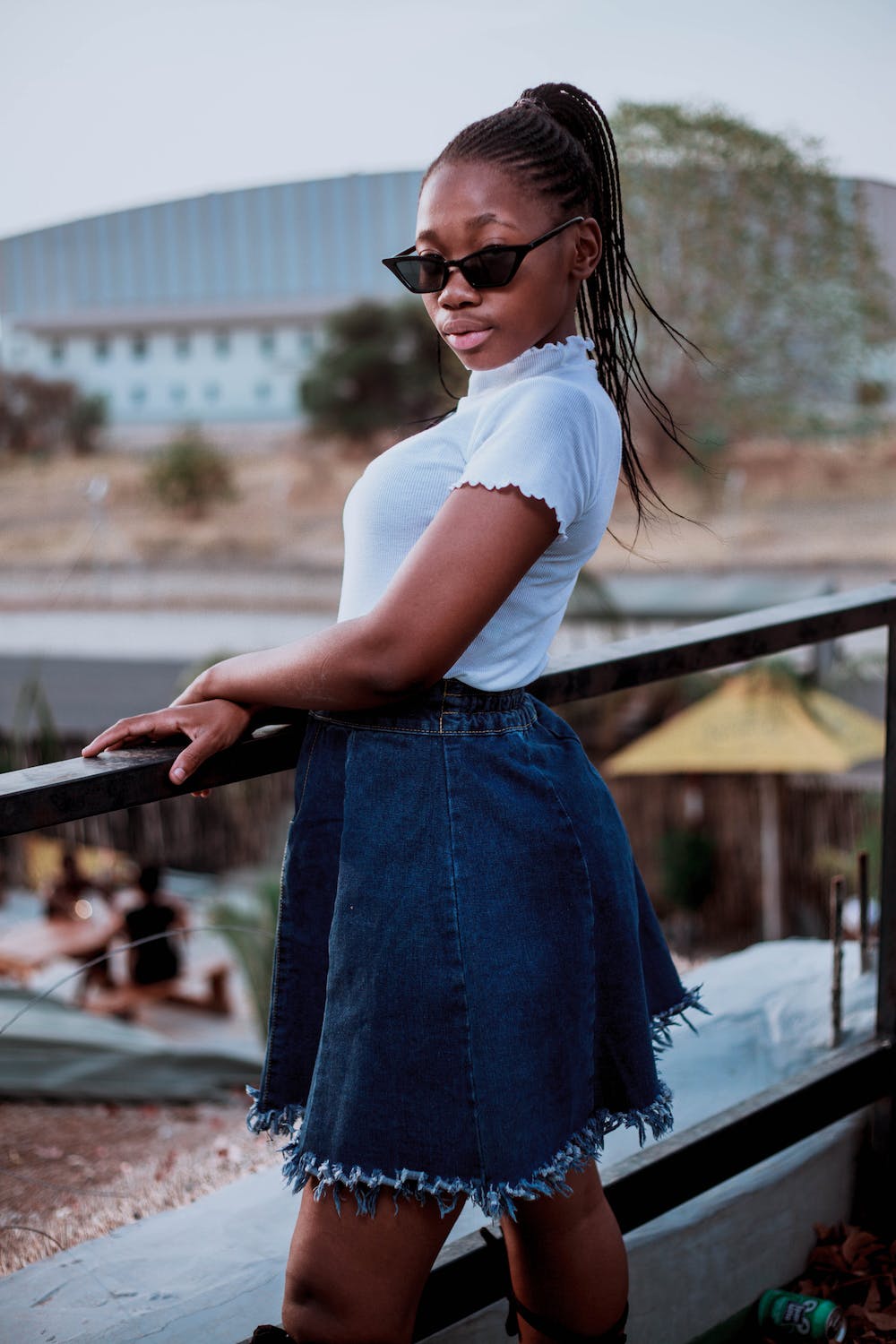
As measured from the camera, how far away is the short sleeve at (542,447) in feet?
2.71

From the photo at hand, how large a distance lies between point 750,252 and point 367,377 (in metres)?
7.74

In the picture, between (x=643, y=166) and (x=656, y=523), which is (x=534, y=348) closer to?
(x=656, y=523)

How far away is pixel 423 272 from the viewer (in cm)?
92

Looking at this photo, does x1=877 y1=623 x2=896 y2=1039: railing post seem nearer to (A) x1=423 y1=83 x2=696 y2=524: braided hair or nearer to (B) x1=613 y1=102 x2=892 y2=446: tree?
(A) x1=423 y1=83 x2=696 y2=524: braided hair

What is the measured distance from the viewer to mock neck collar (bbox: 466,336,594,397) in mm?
909

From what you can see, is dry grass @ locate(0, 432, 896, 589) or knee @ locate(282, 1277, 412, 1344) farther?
dry grass @ locate(0, 432, 896, 589)

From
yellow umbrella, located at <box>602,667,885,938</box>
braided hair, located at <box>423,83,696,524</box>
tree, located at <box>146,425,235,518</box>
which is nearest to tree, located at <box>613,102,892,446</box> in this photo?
tree, located at <box>146,425,235,518</box>

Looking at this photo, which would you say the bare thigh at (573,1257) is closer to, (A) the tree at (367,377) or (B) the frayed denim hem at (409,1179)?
(B) the frayed denim hem at (409,1179)

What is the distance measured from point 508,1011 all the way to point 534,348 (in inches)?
16.7

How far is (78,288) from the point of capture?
32.5 metres

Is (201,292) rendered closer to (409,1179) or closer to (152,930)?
(152,930)

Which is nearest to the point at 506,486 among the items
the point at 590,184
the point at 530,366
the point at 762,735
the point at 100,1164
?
the point at 530,366

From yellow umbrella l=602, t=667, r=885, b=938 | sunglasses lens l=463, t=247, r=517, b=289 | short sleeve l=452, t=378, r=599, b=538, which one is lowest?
yellow umbrella l=602, t=667, r=885, b=938

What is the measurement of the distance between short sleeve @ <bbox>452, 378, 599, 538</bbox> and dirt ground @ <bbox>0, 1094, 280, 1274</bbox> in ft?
1.69
